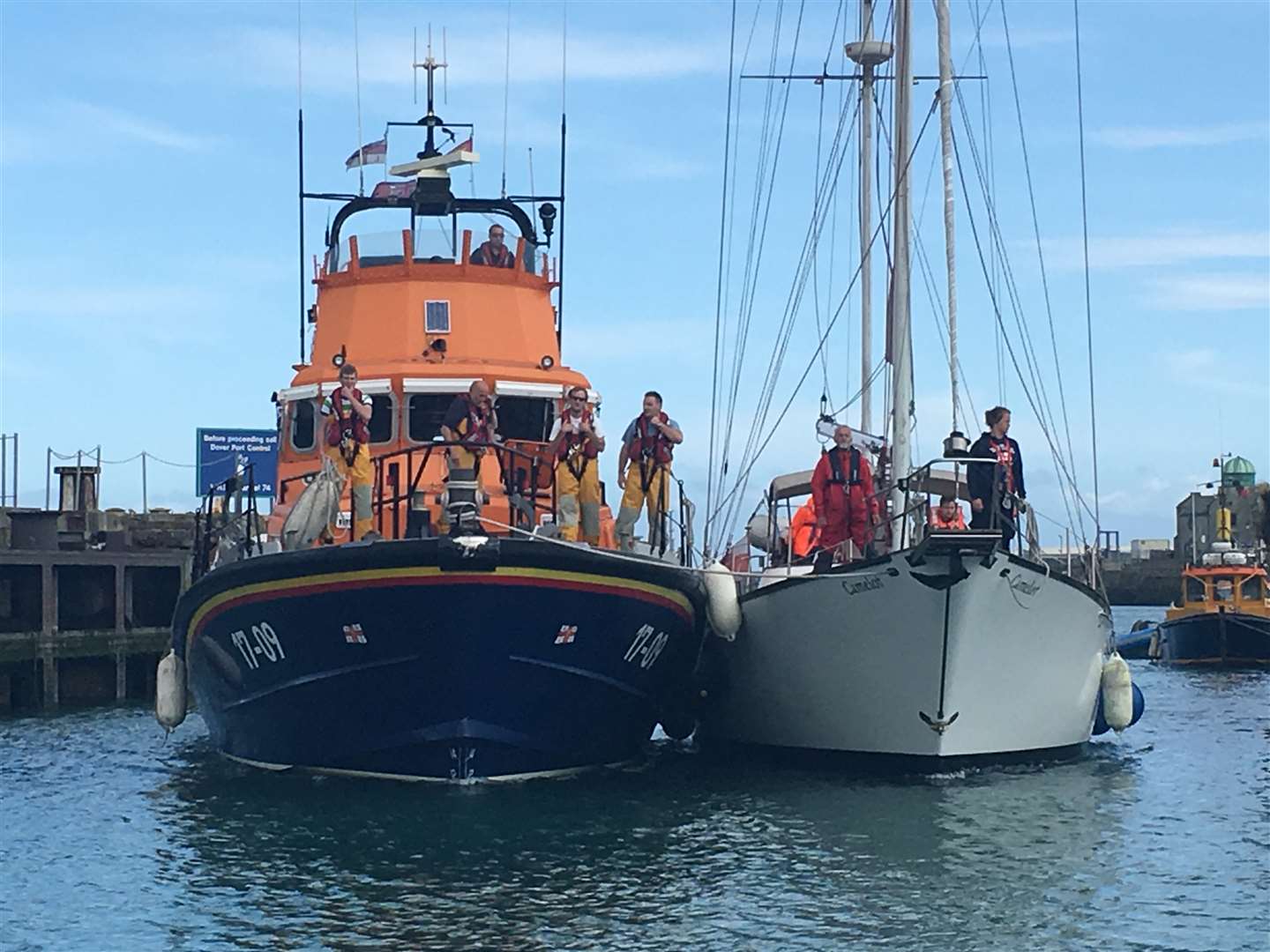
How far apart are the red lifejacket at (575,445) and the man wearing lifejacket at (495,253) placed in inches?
182

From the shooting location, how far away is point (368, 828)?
13.0 meters

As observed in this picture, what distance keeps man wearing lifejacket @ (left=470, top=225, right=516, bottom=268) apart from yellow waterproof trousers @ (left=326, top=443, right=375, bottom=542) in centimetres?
490

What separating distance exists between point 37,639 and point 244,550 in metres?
11.4

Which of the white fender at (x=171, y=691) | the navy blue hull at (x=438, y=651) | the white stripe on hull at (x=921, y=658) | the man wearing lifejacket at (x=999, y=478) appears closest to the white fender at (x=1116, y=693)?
the white stripe on hull at (x=921, y=658)

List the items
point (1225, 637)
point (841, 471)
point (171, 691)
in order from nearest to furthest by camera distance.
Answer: point (841, 471) < point (171, 691) < point (1225, 637)

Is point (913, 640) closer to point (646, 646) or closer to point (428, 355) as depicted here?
point (646, 646)

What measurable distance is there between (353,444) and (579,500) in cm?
197

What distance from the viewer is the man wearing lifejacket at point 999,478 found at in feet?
53.1

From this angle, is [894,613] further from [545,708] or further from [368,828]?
[368,828]

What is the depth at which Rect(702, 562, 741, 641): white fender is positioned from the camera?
1658cm

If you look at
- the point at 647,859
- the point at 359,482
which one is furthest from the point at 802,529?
the point at 647,859

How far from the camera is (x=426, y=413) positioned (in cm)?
1766

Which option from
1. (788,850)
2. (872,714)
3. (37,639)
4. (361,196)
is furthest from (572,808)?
(37,639)

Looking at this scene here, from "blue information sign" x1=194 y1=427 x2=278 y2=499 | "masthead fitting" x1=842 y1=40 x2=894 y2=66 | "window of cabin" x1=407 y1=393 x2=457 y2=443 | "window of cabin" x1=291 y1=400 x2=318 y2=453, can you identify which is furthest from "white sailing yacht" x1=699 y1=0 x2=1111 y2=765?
"blue information sign" x1=194 y1=427 x2=278 y2=499
